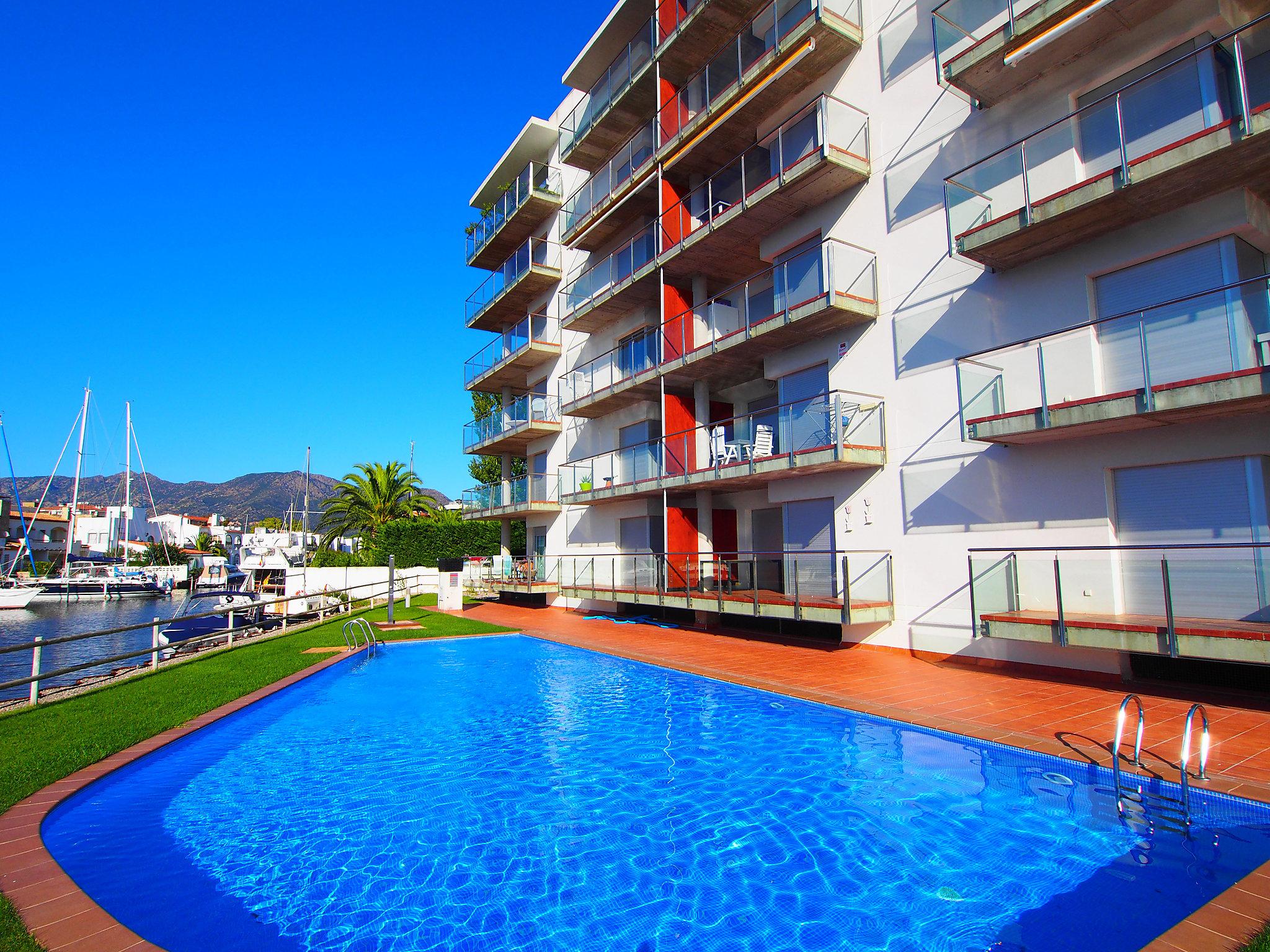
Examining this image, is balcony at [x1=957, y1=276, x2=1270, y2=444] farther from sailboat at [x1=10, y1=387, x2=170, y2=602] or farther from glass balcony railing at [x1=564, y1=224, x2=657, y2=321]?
sailboat at [x1=10, y1=387, x2=170, y2=602]

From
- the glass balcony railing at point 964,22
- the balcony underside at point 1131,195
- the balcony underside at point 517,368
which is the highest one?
the glass balcony railing at point 964,22

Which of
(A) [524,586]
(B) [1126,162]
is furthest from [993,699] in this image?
(A) [524,586]

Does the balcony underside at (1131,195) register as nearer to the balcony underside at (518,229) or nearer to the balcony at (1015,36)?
the balcony at (1015,36)

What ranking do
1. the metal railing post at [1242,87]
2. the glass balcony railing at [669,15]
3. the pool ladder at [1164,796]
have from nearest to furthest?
the pool ladder at [1164,796] → the metal railing post at [1242,87] → the glass balcony railing at [669,15]

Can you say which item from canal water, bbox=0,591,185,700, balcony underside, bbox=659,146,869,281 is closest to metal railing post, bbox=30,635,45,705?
canal water, bbox=0,591,185,700

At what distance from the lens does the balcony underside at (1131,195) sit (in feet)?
25.4

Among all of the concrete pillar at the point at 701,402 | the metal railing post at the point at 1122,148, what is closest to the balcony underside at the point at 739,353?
the concrete pillar at the point at 701,402

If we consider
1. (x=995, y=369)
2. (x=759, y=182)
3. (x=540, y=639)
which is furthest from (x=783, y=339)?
(x=540, y=639)

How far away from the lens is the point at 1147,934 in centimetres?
362

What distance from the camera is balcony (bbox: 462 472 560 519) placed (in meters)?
23.6

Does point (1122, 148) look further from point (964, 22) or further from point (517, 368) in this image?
point (517, 368)

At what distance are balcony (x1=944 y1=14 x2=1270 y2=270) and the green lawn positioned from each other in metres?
12.2

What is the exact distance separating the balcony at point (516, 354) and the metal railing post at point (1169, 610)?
2015cm

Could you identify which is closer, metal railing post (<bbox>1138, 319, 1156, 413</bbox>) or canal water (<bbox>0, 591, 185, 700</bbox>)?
metal railing post (<bbox>1138, 319, 1156, 413</bbox>)
